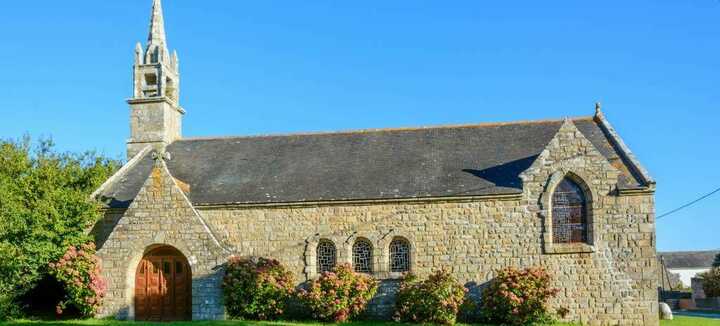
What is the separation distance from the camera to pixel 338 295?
860 inches

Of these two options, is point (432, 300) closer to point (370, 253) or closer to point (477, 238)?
point (477, 238)

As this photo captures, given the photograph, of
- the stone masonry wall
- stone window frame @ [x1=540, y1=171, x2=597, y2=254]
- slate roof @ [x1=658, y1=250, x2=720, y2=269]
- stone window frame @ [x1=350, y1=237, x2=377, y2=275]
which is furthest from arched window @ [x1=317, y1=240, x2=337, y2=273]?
slate roof @ [x1=658, y1=250, x2=720, y2=269]

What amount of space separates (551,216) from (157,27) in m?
17.9

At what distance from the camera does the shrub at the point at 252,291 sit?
21.5 meters

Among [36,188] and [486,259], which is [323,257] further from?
[36,188]

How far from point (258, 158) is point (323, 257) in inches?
216

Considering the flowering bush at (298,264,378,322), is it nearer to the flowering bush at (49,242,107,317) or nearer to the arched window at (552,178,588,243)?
the arched window at (552,178,588,243)

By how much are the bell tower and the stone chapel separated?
407 centimetres

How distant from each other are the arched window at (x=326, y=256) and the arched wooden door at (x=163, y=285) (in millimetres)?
4131

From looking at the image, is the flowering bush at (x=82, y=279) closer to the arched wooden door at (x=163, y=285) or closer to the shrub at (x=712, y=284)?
the arched wooden door at (x=163, y=285)

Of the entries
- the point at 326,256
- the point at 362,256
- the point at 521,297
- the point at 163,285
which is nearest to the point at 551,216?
the point at 521,297

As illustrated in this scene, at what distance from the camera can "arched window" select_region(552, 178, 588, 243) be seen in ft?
73.7

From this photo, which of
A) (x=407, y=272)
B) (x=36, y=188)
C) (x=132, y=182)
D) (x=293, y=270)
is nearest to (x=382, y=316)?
(x=407, y=272)

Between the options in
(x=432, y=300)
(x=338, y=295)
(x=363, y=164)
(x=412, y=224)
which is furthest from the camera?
(x=363, y=164)
